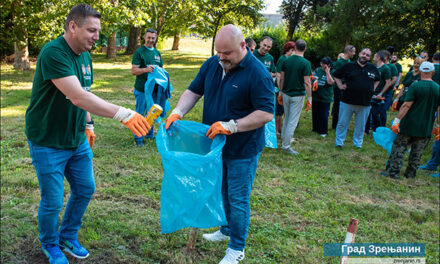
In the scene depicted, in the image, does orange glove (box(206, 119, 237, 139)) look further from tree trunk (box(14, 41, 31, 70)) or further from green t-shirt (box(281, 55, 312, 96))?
tree trunk (box(14, 41, 31, 70))

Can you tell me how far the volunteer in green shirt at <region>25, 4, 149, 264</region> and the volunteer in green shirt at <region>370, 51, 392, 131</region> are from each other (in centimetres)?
695

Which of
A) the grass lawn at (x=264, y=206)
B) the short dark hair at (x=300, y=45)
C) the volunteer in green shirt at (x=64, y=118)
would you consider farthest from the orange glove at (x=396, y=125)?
the volunteer in green shirt at (x=64, y=118)

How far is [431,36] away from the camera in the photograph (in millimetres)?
13773

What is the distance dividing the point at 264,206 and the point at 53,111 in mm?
2770

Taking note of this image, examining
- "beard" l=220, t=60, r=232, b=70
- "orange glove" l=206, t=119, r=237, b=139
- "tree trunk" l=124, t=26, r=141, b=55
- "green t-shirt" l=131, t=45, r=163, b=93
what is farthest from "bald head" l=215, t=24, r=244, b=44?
"tree trunk" l=124, t=26, r=141, b=55

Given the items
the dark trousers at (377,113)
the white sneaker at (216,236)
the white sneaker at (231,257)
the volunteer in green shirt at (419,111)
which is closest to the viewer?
the white sneaker at (231,257)

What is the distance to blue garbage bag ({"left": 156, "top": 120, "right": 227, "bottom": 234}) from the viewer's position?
263cm

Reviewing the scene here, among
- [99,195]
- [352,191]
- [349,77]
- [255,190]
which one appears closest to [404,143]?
[352,191]

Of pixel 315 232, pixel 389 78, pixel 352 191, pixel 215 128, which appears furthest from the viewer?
pixel 389 78

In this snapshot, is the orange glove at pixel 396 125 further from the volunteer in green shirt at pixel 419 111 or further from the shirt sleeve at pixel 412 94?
the shirt sleeve at pixel 412 94

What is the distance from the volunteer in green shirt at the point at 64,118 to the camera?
2.41m

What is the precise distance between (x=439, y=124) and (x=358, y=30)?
35.8ft

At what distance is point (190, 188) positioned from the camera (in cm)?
264

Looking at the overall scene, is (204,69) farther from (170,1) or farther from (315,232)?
(170,1)
